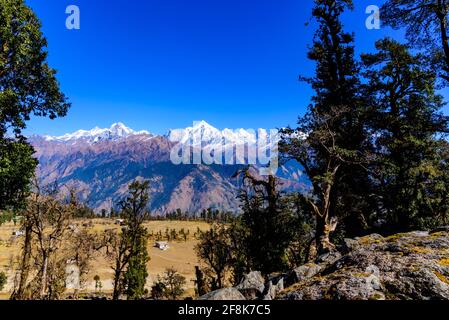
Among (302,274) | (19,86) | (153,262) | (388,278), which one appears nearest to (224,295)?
(302,274)

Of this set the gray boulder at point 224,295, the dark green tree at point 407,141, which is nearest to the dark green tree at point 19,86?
the gray boulder at point 224,295

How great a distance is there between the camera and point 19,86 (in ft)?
64.9

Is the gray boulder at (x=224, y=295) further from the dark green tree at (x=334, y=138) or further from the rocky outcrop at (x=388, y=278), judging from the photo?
the dark green tree at (x=334, y=138)

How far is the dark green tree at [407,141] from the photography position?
23.6 metres

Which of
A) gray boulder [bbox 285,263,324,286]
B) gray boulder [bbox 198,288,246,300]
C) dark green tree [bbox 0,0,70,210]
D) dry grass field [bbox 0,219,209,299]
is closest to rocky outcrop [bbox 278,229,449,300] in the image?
gray boulder [bbox 285,263,324,286]

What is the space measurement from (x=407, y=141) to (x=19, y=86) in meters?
29.4

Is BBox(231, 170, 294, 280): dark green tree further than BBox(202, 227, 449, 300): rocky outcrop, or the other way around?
BBox(231, 170, 294, 280): dark green tree

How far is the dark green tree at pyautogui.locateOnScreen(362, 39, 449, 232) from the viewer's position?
77.6ft

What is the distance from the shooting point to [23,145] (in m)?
19.0

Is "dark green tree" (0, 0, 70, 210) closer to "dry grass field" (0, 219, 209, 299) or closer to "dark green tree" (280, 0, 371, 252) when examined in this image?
"dark green tree" (280, 0, 371, 252)

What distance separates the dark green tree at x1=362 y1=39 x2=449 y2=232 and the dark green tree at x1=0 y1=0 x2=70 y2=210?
2597cm
